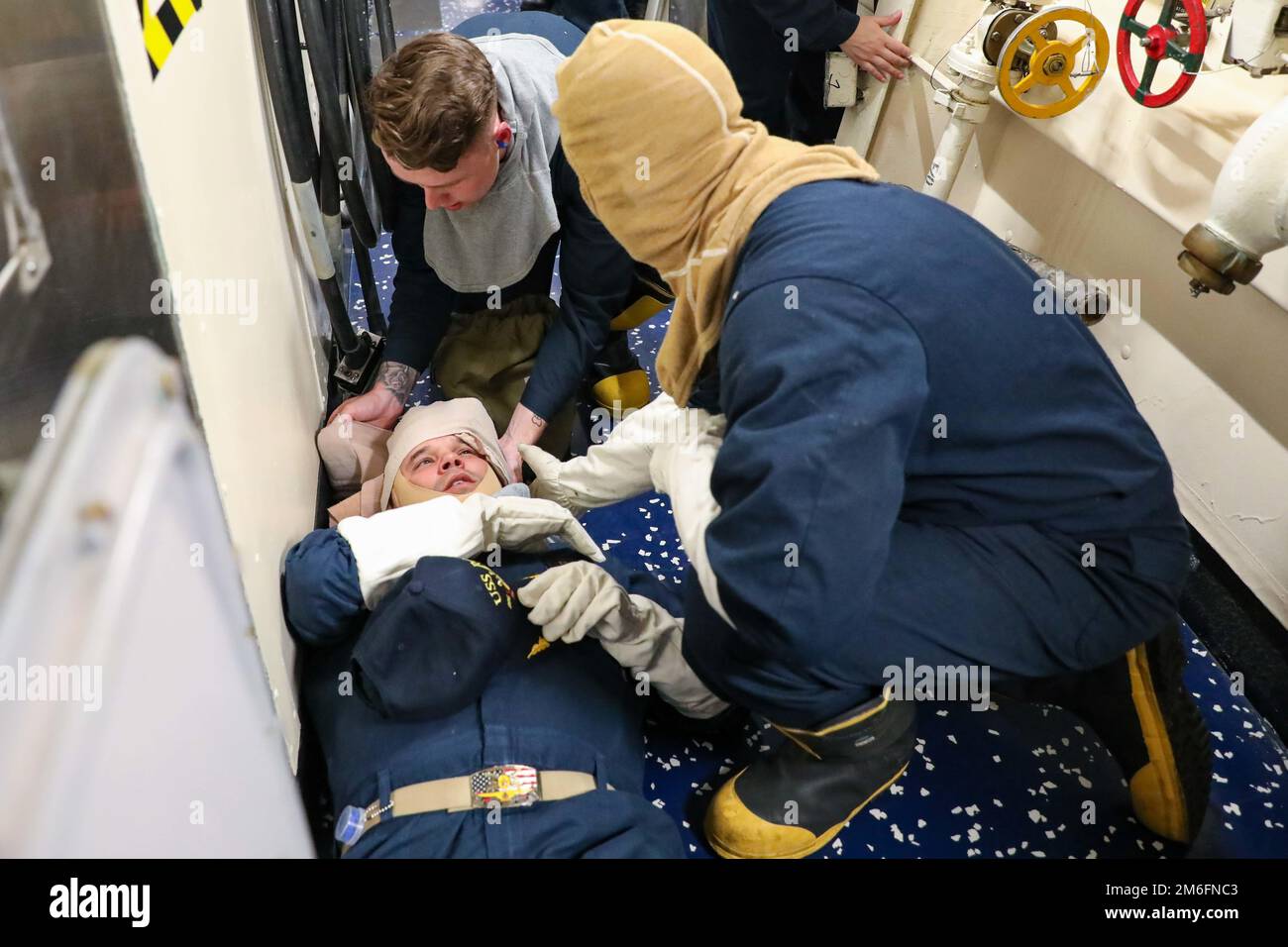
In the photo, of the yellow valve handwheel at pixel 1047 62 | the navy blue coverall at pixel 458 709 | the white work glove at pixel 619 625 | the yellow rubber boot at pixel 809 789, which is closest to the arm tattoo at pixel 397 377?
the navy blue coverall at pixel 458 709

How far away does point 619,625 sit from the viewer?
132 centimetres

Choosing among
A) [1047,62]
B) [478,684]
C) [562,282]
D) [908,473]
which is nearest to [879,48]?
[1047,62]

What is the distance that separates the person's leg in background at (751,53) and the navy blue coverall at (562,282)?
55cm

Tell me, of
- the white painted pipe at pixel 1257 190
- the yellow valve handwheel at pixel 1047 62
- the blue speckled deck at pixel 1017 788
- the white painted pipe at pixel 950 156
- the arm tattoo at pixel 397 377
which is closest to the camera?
the white painted pipe at pixel 1257 190

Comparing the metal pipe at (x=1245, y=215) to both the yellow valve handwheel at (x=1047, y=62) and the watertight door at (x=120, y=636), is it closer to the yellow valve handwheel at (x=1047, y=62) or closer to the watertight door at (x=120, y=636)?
the yellow valve handwheel at (x=1047, y=62)

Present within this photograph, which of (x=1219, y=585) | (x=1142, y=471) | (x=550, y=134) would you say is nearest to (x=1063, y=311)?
(x=1142, y=471)

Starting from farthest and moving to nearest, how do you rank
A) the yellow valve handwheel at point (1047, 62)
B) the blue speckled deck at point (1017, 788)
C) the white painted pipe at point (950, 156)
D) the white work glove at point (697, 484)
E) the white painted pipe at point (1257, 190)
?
the white painted pipe at point (950, 156), the yellow valve handwheel at point (1047, 62), the blue speckled deck at point (1017, 788), the white painted pipe at point (1257, 190), the white work glove at point (697, 484)

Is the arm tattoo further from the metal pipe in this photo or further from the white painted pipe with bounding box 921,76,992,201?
the metal pipe

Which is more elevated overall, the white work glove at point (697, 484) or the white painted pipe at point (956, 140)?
the white painted pipe at point (956, 140)

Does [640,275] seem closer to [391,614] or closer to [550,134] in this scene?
[550,134]

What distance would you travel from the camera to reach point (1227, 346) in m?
1.55

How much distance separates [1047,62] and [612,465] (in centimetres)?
110

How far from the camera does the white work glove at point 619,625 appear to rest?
1.27 meters
